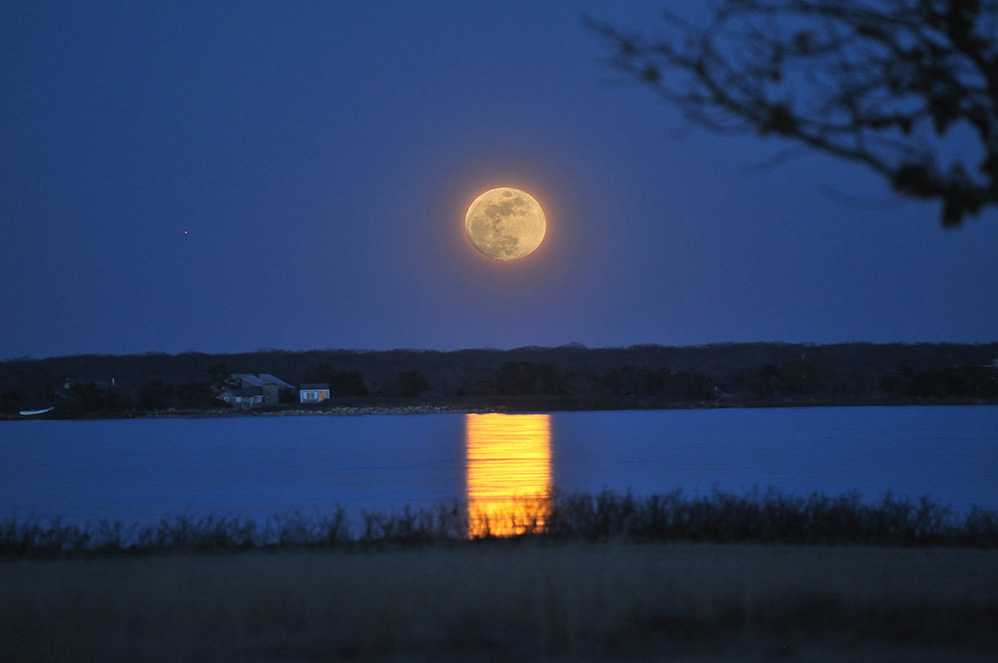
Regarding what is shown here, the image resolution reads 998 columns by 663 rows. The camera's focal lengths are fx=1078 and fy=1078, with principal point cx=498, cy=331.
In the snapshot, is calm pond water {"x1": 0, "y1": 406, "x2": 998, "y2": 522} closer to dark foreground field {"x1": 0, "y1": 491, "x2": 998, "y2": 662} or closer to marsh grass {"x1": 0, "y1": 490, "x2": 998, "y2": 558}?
marsh grass {"x1": 0, "y1": 490, "x2": 998, "y2": 558}

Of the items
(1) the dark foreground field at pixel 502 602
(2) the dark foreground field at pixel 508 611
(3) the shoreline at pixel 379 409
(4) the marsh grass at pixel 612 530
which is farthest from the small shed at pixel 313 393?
(2) the dark foreground field at pixel 508 611

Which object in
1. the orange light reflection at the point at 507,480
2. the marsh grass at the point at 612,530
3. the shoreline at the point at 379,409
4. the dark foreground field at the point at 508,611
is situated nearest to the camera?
the dark foreground field at the point at 508,611

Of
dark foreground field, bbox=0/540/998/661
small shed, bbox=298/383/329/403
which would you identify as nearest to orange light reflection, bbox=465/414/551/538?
dark foreground field, bbox=0/540/998/661

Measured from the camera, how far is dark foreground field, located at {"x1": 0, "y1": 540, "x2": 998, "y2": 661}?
26.1ft

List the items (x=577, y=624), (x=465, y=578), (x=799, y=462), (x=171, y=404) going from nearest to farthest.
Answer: (x=577, y=624)
(x=465, y=578)
(x=799, y=462)
(x=171, y=404)

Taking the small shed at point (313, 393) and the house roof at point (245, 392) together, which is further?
the house roof at point (245, 392)

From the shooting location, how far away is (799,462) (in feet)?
186

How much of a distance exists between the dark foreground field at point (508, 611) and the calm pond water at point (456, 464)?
60.9ft

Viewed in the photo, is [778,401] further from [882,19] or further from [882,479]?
[882,19]

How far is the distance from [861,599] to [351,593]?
4.57m

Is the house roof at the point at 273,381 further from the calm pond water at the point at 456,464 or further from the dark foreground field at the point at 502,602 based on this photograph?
the dark foreground field at the point at 502,602

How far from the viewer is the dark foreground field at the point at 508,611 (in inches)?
313

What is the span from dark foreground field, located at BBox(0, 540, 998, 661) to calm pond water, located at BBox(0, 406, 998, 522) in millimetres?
18574

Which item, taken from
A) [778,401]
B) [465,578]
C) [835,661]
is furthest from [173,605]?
[778,401]
